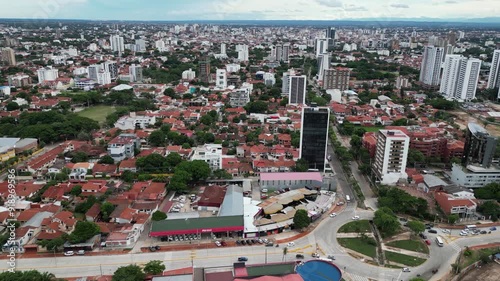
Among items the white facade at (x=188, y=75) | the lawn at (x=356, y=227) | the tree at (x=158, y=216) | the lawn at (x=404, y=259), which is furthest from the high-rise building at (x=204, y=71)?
the lawn at (x=404, y=259)

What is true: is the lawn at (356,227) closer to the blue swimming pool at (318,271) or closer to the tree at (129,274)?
the blue swimming pool at (318,271)

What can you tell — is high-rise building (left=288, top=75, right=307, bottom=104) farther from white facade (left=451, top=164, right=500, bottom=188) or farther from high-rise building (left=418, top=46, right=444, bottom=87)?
high-rise building (left=418, top=46, right=444, bottom=87)

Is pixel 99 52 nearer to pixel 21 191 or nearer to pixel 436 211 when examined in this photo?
pixel 21 191

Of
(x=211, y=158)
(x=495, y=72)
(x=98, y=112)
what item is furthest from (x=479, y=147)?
(x=495, y=72)

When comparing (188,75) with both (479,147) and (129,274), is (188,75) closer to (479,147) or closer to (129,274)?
(479,147)

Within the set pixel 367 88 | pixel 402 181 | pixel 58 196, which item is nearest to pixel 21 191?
pixel 58 196

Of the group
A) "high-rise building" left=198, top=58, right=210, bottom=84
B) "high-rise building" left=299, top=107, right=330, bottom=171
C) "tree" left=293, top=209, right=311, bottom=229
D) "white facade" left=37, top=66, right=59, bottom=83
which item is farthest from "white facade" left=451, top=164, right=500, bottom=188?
"white facade" left=37, top=66, right=59, bottom=83
